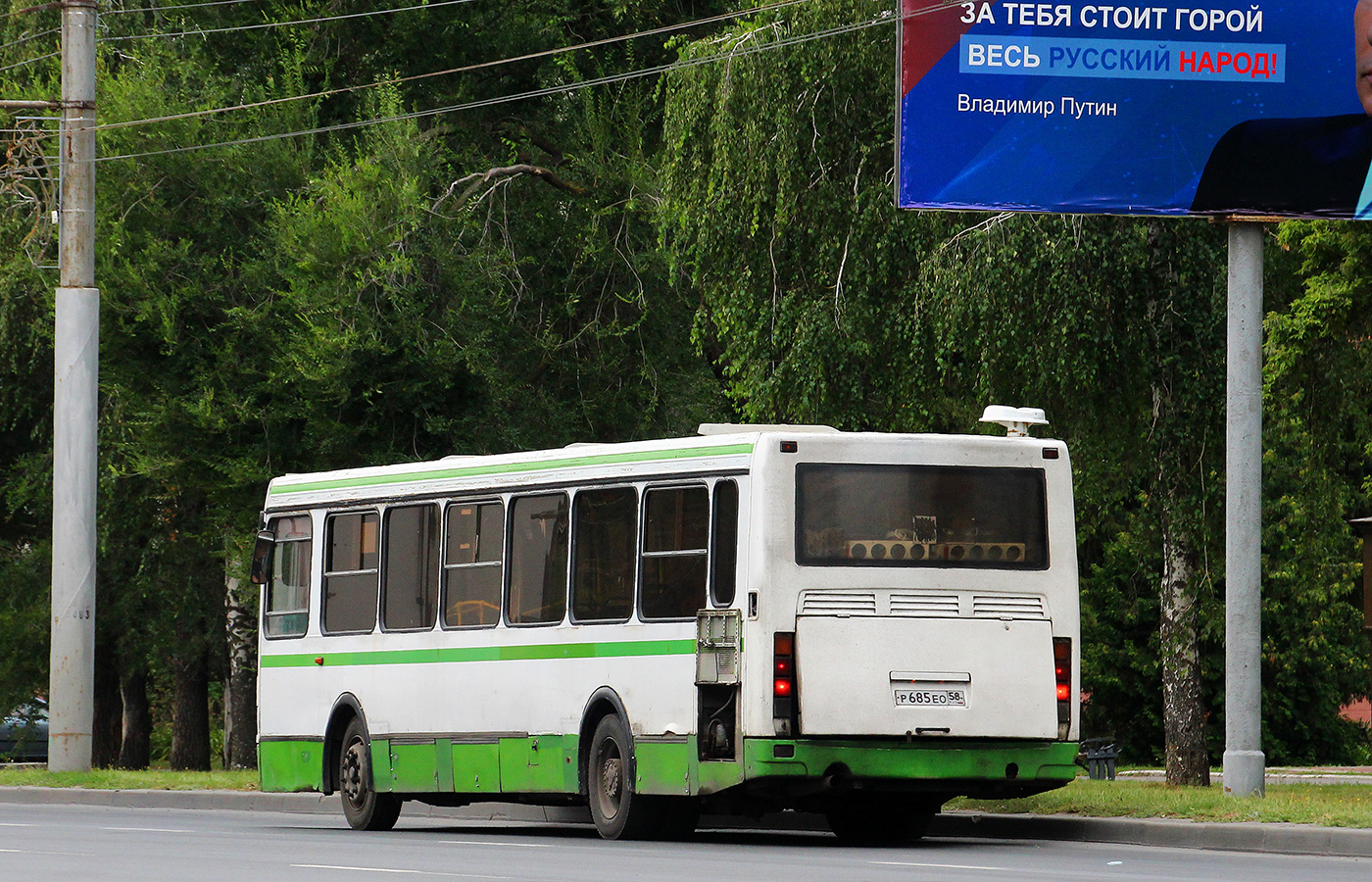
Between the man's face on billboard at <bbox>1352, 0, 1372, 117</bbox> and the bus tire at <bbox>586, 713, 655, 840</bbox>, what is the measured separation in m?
8.12

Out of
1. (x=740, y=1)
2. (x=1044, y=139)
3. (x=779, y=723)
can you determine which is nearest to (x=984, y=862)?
(x=779, y=723)

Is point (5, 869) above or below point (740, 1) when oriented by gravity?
below

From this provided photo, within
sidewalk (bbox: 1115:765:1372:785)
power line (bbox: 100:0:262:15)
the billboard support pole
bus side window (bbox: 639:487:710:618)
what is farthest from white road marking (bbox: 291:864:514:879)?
power line (bbox: 100:0:262:15)

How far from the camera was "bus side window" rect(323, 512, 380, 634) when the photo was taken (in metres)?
20.7

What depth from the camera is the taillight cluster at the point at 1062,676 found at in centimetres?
1706

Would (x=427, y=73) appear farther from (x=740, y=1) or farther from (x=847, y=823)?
(x=847, y=823)

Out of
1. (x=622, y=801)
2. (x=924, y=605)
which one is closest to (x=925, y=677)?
(x=924, y=605)

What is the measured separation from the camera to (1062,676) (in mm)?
17094

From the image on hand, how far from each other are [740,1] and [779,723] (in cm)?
1499

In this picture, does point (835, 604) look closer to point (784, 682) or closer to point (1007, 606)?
point (784, 682)

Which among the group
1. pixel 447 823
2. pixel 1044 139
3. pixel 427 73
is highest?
pixel 427 73

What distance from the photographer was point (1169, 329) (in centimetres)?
2352

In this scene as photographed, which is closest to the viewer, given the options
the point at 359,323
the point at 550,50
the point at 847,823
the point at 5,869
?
the point at 5,869

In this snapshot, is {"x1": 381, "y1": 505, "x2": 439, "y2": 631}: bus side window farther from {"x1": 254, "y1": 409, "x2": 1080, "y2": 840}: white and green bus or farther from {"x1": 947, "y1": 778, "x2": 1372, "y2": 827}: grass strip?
{"x1": 947, "y1": 778, "x2": 1372, "y2": 827}: grass strip
